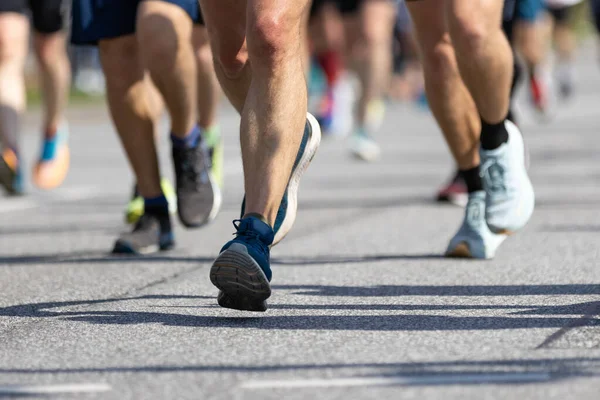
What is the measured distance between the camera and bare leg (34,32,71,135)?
27.3 feet

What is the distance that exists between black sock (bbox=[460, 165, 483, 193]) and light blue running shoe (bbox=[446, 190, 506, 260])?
13 centimetres

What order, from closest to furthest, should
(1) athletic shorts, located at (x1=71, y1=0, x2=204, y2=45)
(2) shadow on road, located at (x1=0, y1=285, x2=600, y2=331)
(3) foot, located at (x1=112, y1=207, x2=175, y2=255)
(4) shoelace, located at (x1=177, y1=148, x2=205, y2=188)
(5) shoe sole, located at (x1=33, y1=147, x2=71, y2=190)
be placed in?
(2) shadow on road, located at (x1=0, y1=285, x2=600, y2=331) → (1) athletic shorts, located at (x1=71, y1=0, x2=204, y2=45) → (3) foot, located at (x1=112, y1=207, x2=175, y2=255) → (4) shoelace, located at (x1=177, y1=148, x2=205, y2=188) → (5) shoe sole, located at (x1=33, y1=147, x2=71, y2=190)

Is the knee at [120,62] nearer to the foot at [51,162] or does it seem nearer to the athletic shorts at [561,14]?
the foot at [51,162]

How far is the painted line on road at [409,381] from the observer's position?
9.48ft

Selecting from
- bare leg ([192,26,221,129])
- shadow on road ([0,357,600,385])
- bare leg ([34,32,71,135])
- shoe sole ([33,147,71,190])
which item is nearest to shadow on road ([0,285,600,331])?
shadow on road ([0,357,600,385])

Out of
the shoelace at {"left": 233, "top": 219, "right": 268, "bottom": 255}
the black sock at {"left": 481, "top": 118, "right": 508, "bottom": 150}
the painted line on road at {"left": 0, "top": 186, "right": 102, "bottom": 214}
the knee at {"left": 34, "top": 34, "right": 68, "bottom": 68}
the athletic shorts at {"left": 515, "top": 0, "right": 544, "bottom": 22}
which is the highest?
the shoelace at {"left": 233, "top": 219, "right": 268, "bottom": 255}

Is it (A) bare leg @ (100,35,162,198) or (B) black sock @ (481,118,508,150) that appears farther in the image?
(A) bare leg @ (100,35,162,198)

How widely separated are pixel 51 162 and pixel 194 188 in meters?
2.86

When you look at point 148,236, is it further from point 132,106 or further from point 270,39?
point 270,39

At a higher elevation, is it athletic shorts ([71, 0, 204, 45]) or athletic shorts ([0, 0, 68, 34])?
athletic shorts ([71, 0, 204, 45])

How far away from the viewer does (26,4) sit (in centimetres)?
782

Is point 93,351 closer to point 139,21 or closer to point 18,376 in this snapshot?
point 18,376

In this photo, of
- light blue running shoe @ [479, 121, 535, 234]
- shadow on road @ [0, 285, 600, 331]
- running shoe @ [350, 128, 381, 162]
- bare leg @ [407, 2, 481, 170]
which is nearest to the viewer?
shadow on road @ [0, 285, 600, 331]

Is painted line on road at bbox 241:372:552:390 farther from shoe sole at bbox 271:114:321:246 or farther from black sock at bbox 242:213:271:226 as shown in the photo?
shoe sole at bbox 271:114:321:246
